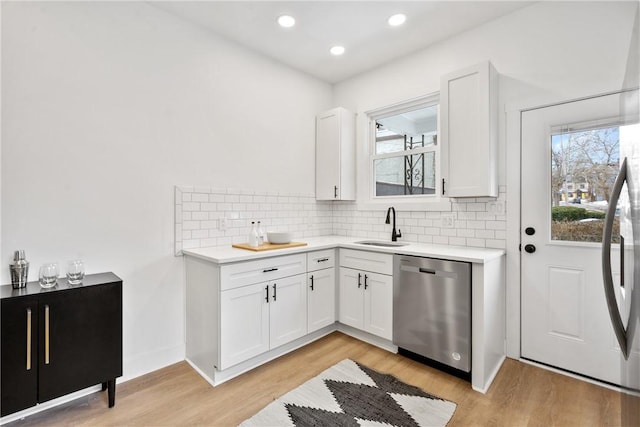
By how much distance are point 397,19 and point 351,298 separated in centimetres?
256

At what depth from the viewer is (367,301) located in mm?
2854

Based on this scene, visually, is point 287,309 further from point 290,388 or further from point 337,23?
point 337,23

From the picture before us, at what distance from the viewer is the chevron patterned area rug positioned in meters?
1.83

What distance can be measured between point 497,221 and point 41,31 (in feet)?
11.9

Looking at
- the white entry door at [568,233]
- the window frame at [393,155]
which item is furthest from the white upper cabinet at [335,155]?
the white entry door at [568,233]

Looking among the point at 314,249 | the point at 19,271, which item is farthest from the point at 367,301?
the point at 19,271

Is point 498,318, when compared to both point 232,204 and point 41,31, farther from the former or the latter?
point 41,31

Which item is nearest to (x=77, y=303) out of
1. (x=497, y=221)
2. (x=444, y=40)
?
(x=497, y=221)

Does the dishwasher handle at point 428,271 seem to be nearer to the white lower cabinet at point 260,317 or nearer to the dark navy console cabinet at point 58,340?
the white lower cabinet at point 260,317

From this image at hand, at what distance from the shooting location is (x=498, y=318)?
246 cm

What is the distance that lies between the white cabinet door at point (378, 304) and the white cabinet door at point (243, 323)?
0.94 metres

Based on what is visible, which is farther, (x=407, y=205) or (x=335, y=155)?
(x=335, y=155)

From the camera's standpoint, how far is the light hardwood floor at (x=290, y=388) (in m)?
1.85

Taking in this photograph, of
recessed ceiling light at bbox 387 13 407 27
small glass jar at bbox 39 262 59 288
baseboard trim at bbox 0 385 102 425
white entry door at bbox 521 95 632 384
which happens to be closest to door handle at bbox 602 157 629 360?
white entry door at bbox 521 95 632 384
